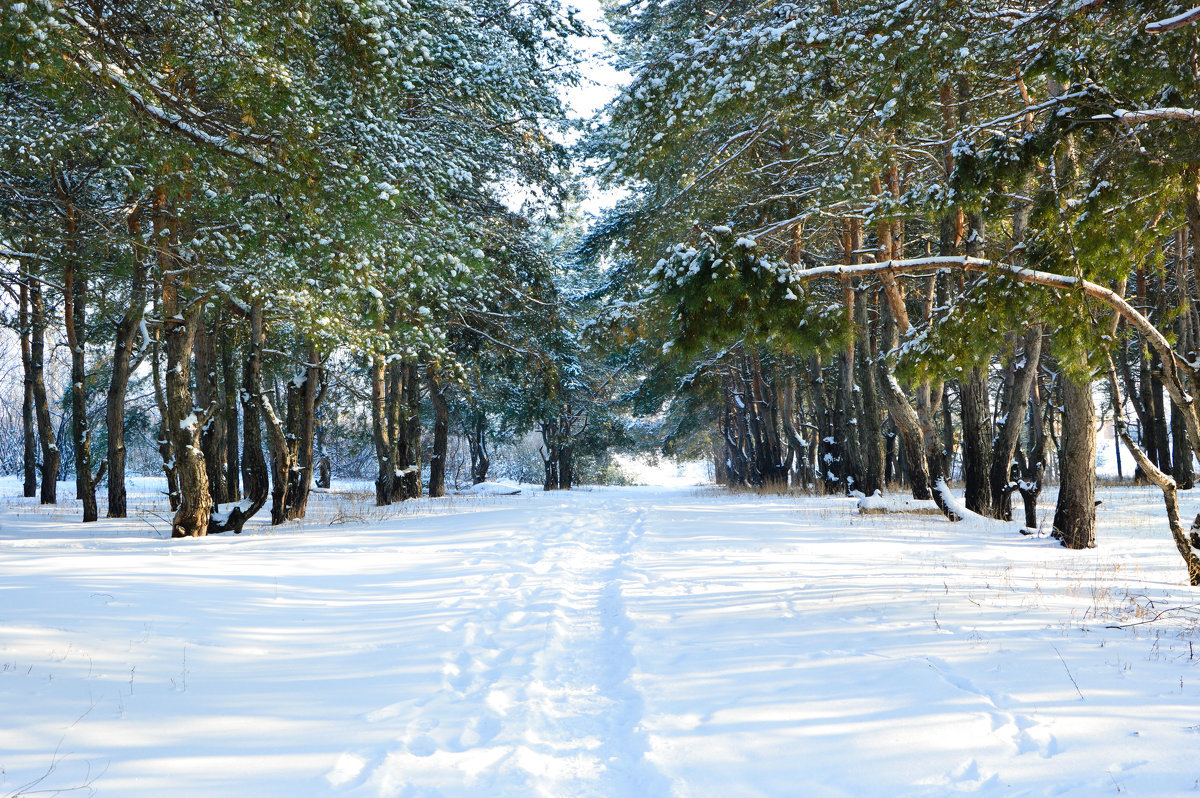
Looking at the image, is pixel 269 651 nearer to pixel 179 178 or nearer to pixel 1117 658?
pixel 179 178

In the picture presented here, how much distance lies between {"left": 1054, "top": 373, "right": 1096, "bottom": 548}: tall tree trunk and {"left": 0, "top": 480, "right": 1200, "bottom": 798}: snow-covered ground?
0.77 m

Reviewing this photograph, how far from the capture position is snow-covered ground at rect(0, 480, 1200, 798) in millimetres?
3254

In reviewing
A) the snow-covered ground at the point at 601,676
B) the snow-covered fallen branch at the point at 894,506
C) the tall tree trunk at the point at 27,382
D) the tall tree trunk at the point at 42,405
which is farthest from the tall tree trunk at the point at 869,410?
the tall tree trunk at the point at 42,405

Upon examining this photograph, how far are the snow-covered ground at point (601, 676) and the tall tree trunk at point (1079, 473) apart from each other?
766 mm

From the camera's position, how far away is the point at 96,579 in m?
6.55

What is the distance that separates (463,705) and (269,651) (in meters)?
1.82

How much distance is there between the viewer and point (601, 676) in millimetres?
4668

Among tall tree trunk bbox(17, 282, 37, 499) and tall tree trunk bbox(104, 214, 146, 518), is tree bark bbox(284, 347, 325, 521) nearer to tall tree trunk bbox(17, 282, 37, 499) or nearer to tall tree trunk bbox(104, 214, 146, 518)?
tall tree trunk bbox(104, 214, 146, 518)

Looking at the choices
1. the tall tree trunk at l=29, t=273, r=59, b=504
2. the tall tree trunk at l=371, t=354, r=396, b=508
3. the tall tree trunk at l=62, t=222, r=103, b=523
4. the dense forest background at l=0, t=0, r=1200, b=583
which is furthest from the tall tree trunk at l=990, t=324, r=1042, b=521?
the tall tree trunk at l=29, t=273, r=59, b=504

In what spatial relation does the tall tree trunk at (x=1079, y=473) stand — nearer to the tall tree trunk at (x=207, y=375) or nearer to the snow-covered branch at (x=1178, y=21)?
the snow-covered branch at (x=1178, y=21)

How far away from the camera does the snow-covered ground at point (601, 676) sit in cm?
325

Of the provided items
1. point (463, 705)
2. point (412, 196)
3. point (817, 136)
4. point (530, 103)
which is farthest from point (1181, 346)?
point (463, 705)

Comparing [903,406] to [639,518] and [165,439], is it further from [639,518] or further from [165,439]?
[165,439]

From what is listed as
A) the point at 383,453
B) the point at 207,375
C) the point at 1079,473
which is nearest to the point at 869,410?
the point at 1079,473
